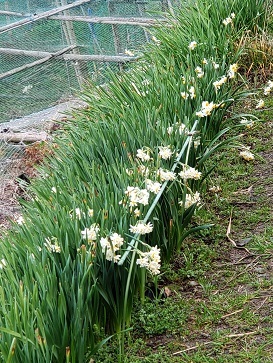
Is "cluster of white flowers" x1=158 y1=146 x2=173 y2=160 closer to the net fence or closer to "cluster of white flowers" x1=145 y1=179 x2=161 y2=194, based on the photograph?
"cluster of white flowers" x1=145 y1=179 x2=161 y2=194

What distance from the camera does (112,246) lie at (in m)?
2.39

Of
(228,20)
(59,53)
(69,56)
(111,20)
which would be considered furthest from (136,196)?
(111,20)

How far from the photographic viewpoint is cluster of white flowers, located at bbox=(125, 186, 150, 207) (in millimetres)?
2633

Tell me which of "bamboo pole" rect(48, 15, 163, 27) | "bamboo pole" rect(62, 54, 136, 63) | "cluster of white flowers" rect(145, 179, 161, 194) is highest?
"cluster of white flowers" rect(145, 179, 161, 194)

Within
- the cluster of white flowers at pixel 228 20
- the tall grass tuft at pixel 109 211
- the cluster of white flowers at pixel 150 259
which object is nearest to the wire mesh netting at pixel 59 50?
the cluster of white flowers at pixel 228 20

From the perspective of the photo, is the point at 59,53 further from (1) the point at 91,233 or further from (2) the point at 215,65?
(1) the point at 91,233

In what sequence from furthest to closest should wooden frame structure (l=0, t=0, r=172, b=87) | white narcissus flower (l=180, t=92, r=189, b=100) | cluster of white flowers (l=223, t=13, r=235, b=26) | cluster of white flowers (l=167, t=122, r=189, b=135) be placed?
wooden frame structure (l=0, t=0, r=172, b=87), cluster of white flowers (l=223, t=13, r=235, b=26), white narcissus flower (l=180, t=92, r=189, b=100), cluster of white flowers (l=167, t=122, r=189, b=135)

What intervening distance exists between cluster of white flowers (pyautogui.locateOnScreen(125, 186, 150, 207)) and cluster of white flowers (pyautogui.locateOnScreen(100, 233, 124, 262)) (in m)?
0.24

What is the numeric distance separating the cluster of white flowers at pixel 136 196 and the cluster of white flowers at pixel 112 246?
24cm

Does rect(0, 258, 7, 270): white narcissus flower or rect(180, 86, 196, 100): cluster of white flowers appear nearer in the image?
rect(0, 258, 7, 270): white narcissus flower

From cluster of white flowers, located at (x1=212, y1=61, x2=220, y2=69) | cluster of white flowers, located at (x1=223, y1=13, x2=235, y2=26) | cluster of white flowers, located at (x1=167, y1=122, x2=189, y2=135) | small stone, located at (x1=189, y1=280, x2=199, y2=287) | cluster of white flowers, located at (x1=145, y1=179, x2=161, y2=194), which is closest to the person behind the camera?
cluster of white flowers, located at (x1=145, y1=179, x2=161, y2=194)

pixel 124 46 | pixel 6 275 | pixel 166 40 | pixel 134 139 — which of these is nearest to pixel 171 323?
pixel 6 275

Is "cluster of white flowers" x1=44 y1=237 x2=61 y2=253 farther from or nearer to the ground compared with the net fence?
farther from the ground

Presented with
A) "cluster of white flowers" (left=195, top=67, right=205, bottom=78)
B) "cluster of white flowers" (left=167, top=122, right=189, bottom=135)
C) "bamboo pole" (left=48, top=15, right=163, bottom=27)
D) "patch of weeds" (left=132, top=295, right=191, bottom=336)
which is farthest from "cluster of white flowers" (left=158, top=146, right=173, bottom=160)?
"bamboo pole" (left=48, top=15, right=163, bottom=27)
